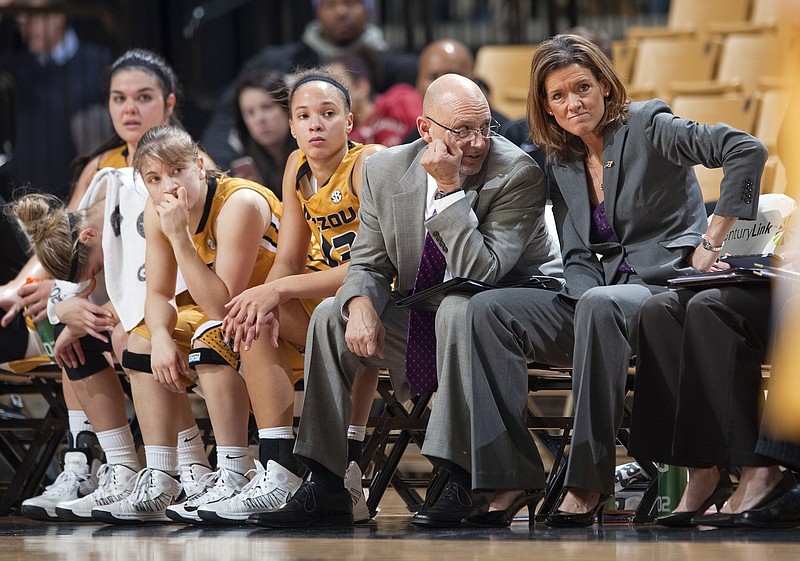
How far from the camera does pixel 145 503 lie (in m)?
3.33

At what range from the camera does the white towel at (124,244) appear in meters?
3.58

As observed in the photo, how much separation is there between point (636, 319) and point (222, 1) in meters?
5.49

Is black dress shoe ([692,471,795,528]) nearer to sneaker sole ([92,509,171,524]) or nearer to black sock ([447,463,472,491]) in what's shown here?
black sock ([447,463,472,491])

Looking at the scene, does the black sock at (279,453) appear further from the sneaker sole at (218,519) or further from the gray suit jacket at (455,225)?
the gray suit jacket at (455,225)

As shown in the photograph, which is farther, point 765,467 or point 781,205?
point 781,205

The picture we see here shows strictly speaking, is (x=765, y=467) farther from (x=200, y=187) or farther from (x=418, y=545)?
(x=200, y=187)

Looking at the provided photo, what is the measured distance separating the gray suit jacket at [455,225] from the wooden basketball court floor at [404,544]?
626 mm

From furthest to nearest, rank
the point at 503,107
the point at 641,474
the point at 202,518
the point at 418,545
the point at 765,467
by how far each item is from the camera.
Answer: the point at 503,107, the point at 641,474, the point at 202,518, the point at 765,467, the point at 418,545

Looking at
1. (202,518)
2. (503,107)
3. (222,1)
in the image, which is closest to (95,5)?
(222,1)

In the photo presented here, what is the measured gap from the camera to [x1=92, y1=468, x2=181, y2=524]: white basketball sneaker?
3.32 metres

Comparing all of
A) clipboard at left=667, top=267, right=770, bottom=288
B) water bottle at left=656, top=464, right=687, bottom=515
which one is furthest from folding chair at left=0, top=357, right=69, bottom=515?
clipboard at left=667, top=267, right=770, bottom=288

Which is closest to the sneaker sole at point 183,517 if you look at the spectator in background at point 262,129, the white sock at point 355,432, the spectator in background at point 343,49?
the white sock at point 355,432

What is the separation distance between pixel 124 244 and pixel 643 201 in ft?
5.09

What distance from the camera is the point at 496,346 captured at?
2898mm
